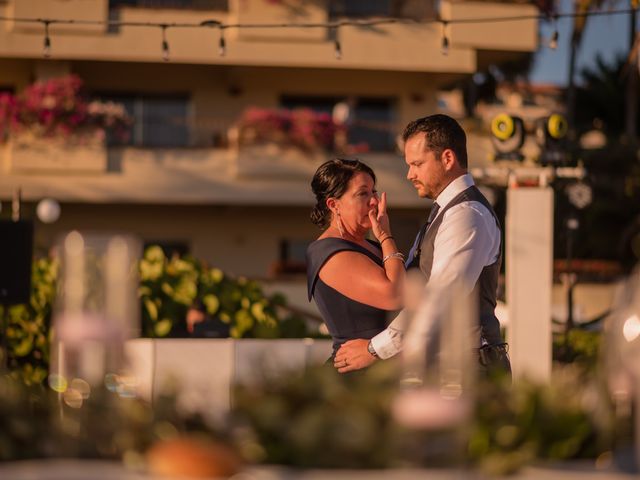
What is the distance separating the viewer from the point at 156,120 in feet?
85.8

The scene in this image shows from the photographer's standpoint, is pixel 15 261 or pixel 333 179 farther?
pixel 15 261

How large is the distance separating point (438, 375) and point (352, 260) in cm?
235

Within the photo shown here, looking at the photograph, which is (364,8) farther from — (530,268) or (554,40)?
(530,268)

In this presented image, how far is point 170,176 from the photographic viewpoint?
25.5m

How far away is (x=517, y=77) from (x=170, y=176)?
614 inches

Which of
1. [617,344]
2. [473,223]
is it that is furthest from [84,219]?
[617,344]

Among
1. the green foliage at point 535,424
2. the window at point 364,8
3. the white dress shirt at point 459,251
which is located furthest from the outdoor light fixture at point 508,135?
the window at point 364,8

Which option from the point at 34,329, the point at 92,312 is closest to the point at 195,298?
the point at 34,329

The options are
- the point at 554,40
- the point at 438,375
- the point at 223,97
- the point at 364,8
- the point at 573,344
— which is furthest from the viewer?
the point at 364,8

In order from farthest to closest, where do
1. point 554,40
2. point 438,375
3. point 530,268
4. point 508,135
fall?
point 554,40, point 508,135, point 530,268, point 438,375

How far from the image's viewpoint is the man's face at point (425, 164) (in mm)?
4879

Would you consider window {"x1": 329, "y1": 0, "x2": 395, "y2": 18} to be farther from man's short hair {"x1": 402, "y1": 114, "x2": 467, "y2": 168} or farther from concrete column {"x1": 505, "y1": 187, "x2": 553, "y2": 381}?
man's short hair {"x1": 402, "y1": 114, "x2": 467, "y2": 168}

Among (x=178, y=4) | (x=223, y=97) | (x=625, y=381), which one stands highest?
(x=178, y=4)

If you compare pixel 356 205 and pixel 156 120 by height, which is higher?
pixel 156 120
